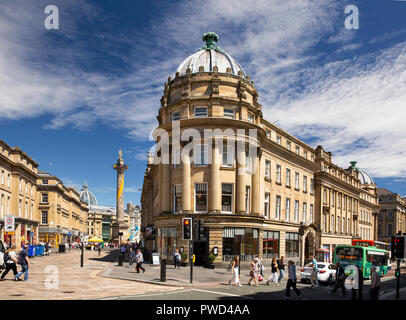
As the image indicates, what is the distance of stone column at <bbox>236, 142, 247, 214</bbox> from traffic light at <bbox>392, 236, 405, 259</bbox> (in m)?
16.5

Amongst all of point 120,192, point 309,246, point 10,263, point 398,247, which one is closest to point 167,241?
point 10,263

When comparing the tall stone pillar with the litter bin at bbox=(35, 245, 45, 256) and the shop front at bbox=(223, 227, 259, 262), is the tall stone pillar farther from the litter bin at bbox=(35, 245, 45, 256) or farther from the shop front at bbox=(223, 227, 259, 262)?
the shop front at bbox=(223, 227, 259, 262)

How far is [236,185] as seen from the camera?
38719 mm

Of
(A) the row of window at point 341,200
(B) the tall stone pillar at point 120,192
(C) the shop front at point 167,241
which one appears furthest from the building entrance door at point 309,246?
(B) the tall stone pillar at point 120,192

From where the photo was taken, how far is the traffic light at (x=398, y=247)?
22.6 meters

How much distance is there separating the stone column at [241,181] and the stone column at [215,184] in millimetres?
1984

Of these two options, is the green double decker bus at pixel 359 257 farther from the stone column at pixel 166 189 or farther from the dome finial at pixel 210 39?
the dome finial at pixel 210 39

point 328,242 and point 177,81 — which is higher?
point 177,81

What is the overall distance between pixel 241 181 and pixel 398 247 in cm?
1759

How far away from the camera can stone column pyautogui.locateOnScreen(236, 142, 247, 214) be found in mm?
38344

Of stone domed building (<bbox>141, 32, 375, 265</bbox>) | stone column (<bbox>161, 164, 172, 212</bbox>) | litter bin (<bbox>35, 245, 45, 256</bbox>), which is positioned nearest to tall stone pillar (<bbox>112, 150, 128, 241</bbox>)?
litter bin (<bbox>35, 245, 45, 256</bbox>)
